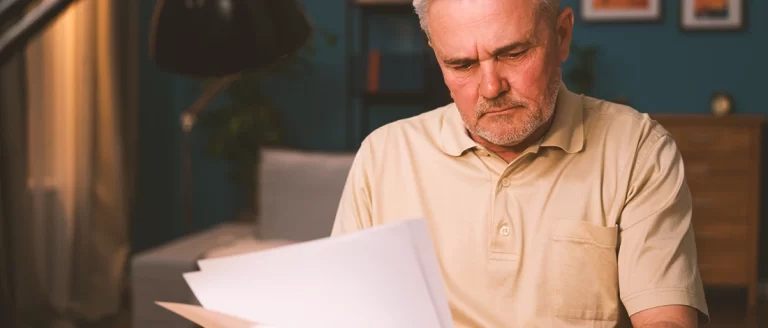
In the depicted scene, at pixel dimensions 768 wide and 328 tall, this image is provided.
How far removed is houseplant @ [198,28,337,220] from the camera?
4203 mm

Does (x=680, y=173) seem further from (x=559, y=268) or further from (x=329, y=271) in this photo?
(x=329, y=271)

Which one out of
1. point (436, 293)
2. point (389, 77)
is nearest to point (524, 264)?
point (436, 293)

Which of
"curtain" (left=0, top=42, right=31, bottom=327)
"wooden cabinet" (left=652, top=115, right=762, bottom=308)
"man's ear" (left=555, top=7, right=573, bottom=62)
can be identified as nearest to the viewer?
"man's ear" (left=555, top=7, right=573, bottom=62)

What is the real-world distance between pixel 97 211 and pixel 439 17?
121 inches

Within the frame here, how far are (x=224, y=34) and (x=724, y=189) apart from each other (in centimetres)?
352

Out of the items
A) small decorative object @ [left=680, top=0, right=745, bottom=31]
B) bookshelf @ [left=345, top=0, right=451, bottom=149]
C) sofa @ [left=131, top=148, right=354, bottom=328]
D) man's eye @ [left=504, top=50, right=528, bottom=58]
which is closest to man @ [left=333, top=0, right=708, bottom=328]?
man's eye @ [left=504, top=50, right=528, bottom=58]

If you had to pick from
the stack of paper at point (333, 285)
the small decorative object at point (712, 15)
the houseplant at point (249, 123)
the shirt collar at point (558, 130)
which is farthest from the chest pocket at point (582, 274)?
the small decorative object at point (712, 15)

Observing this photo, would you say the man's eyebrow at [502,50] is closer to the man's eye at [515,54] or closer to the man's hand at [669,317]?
the man's eye at [515,54]

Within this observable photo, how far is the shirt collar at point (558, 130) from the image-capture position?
3.87ft

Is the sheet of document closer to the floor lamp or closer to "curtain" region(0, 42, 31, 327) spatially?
the floor lamp

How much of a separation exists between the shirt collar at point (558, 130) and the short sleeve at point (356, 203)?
0.14 meters

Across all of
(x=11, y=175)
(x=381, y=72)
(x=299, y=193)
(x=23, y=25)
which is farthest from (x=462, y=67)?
(x=381, y=72)

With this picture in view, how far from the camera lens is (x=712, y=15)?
180 inches

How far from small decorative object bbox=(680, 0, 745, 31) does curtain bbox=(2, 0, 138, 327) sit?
3.16m
